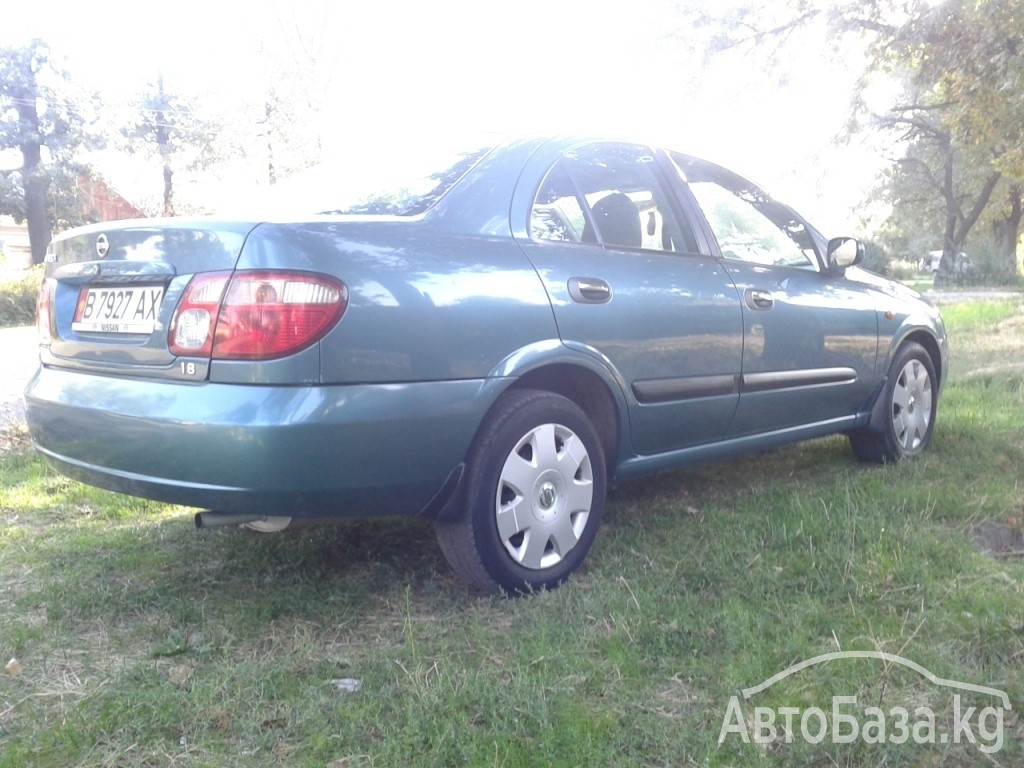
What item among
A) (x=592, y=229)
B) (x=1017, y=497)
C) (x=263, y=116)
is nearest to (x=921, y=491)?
(x=1017, y=497)

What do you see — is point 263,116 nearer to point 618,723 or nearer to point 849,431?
point 849,431

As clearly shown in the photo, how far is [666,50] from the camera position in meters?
15.3

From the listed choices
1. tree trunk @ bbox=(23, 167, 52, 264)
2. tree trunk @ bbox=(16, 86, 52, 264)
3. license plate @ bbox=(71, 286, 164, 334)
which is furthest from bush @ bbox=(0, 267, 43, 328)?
license plate @ bbox=(71, 286, 164, 334)

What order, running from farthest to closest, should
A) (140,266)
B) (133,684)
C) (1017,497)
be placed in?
(1017,497) → (140,266) → (133,684)

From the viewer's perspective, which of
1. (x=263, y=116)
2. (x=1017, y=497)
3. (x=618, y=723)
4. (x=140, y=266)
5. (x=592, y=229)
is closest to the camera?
(x=618, y=723)

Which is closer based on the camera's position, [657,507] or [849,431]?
[657,507]

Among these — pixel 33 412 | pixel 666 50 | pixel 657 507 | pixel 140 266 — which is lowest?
pixel 657 507

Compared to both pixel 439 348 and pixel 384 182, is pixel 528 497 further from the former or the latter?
pixel 384 182

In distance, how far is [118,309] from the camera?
2.90 m

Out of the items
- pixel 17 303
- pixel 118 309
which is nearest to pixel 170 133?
pixel 17 303

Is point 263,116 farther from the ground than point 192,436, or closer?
farther from the ground

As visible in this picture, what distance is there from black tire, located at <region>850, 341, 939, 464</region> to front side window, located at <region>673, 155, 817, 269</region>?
862mm

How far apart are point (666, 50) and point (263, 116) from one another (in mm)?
19169

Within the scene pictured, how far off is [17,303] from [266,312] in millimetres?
21327
